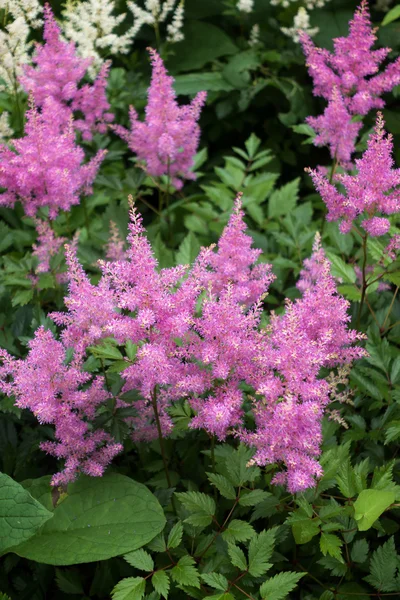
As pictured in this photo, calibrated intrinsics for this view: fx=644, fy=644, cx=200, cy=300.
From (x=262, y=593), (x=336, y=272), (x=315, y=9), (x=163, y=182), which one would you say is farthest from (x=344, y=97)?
(x=315, y=9)

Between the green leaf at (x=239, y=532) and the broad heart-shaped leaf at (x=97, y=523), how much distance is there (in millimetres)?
185

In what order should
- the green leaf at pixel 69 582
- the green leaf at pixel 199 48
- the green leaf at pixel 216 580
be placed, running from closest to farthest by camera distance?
the green leaf at pixel 216 580, the green leaf at pixel 69 582, the green leaf at pixel 199 48

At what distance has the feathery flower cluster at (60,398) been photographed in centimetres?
169

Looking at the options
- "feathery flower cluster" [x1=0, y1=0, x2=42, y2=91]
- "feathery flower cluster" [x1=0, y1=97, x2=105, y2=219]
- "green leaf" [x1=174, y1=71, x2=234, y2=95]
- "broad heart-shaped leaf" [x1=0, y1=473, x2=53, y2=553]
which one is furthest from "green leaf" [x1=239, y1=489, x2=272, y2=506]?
"green leaf" [x1=174, y1=71, x2=234, y2=95]

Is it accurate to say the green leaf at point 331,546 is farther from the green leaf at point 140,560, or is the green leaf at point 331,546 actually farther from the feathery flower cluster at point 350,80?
the feathery flower cluster at point 350,80

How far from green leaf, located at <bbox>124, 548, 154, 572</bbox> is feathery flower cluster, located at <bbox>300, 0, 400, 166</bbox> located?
5.99 feet

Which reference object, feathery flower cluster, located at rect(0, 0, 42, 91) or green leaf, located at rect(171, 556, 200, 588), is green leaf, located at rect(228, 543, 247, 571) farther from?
feathery flower cluster, located at rect(0, 0, 42, 91)

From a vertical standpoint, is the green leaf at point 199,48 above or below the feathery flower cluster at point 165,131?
below

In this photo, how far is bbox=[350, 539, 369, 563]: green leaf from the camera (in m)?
1.85

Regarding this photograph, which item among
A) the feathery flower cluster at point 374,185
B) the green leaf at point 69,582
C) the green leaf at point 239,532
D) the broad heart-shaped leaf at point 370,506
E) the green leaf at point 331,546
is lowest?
the green leaf at point 69,582

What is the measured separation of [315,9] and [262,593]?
203 inches

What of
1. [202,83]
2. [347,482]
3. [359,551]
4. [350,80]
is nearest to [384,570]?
[359,551]

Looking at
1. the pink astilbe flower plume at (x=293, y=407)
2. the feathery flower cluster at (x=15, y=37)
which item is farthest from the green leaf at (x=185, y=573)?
the feathery flower cluster at (x=15, y=37)

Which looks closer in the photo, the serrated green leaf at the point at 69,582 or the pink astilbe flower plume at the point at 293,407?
the pink astilbe flower plume at the point at 293,407
